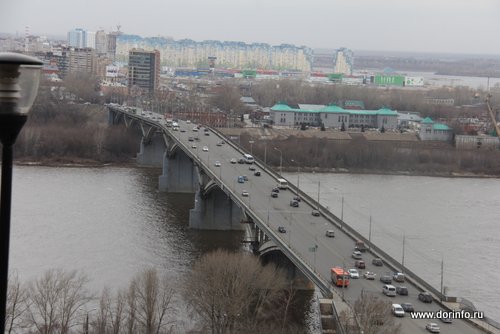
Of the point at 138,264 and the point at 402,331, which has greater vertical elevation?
the point at 402,331

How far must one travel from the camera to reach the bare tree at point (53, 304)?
3.66 meters

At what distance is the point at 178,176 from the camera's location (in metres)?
9.02

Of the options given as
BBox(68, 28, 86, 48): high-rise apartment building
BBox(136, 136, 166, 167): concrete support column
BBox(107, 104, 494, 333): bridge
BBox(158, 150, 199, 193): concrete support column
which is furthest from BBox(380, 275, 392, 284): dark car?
BBox(68, 28, 86, 48): high-rise apartment building

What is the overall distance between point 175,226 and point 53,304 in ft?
10.1

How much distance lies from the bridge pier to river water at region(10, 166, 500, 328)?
0.10 meters

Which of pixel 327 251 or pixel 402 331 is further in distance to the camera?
pixel 327 251

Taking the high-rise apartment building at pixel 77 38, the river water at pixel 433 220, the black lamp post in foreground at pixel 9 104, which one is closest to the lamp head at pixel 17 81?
the black lamp post in foreground at pixel 9 104

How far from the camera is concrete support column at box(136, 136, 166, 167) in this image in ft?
36.1

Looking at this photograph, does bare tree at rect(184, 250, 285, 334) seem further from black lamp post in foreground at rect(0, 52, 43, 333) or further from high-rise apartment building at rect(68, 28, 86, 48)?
high-rise apartment building at rect(68, 28, 86, 48)

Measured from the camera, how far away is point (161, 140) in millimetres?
11266

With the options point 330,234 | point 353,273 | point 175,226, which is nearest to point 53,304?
→ point 353,273

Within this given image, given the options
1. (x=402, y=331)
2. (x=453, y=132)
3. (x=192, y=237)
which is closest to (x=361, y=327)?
(x=402, y=331)

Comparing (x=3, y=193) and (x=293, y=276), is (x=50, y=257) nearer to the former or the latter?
(x=293, y=276)

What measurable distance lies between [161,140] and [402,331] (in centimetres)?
837
